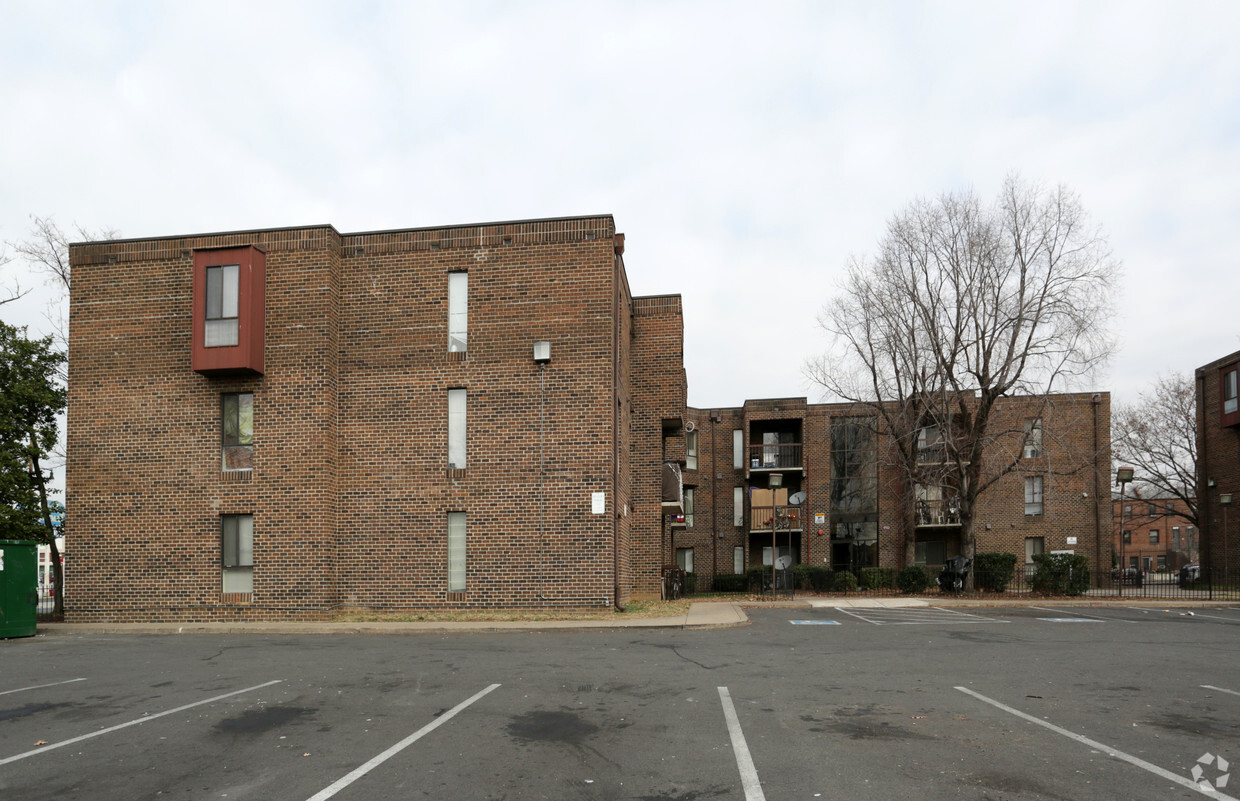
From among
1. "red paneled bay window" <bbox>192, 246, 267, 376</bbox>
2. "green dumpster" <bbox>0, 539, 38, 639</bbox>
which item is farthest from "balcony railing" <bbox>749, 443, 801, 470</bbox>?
"green dumpster" <bbox>0, 539, 38, 639</bbox>

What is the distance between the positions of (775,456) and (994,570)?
15.0 metres

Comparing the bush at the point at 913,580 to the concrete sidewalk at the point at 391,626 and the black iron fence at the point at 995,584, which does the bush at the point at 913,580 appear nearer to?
the black iron fence at the point at 995,584

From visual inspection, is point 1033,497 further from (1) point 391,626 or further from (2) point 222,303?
(2) point 222,303

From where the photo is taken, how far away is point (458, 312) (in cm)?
2159

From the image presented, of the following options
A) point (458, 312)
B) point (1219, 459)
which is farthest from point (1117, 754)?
point (1219, 459)

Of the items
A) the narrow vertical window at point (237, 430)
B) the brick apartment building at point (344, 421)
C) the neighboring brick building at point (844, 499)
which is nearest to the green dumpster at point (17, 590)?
the brick apartment building at point (344, 421)

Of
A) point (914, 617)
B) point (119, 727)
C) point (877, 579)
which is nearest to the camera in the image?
point (119, 727)

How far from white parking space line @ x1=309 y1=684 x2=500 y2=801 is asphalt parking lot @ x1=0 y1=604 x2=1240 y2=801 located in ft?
0.10

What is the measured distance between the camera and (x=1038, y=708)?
29.5ft

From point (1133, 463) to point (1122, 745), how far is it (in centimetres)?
4994

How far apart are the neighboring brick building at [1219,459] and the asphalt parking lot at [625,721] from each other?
87.5 feet

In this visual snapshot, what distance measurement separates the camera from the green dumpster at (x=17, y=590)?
17766 millimetres

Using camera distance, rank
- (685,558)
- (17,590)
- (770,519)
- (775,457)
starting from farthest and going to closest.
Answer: (685,558) < (775,457) < (770,519) < (17,590)

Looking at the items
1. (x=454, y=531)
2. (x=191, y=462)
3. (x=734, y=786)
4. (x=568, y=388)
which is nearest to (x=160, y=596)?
(x=191, y=462)
